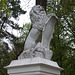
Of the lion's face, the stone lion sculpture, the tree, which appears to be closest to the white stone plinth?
the stone lion sculpture

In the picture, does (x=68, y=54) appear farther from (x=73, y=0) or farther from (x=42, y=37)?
(x=42, y=37)

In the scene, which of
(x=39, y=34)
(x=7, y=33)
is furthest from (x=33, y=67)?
(x=7, y=33)

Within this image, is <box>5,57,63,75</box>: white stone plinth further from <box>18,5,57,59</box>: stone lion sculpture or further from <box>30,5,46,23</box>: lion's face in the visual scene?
<box>30,5,46,23</box>: lion's face

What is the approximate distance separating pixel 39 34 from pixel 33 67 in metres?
1.52

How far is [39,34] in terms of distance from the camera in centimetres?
716

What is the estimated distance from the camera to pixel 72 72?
16422mm

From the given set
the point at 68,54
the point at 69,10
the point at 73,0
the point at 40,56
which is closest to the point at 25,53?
the point at 40,56

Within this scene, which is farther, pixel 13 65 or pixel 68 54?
pixel 68 54

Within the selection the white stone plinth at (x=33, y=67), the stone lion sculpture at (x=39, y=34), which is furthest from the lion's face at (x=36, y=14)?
the white stone plinth at (x=33, y=67)

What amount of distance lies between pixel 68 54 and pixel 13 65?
37.9 feet

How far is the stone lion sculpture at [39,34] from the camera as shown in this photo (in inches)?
266

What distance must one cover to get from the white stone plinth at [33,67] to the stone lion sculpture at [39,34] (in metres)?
0.39

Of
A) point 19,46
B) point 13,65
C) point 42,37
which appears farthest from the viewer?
point 19,46

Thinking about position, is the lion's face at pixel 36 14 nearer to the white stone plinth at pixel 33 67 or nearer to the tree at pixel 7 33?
the white stone plinth at pixel 33 67
